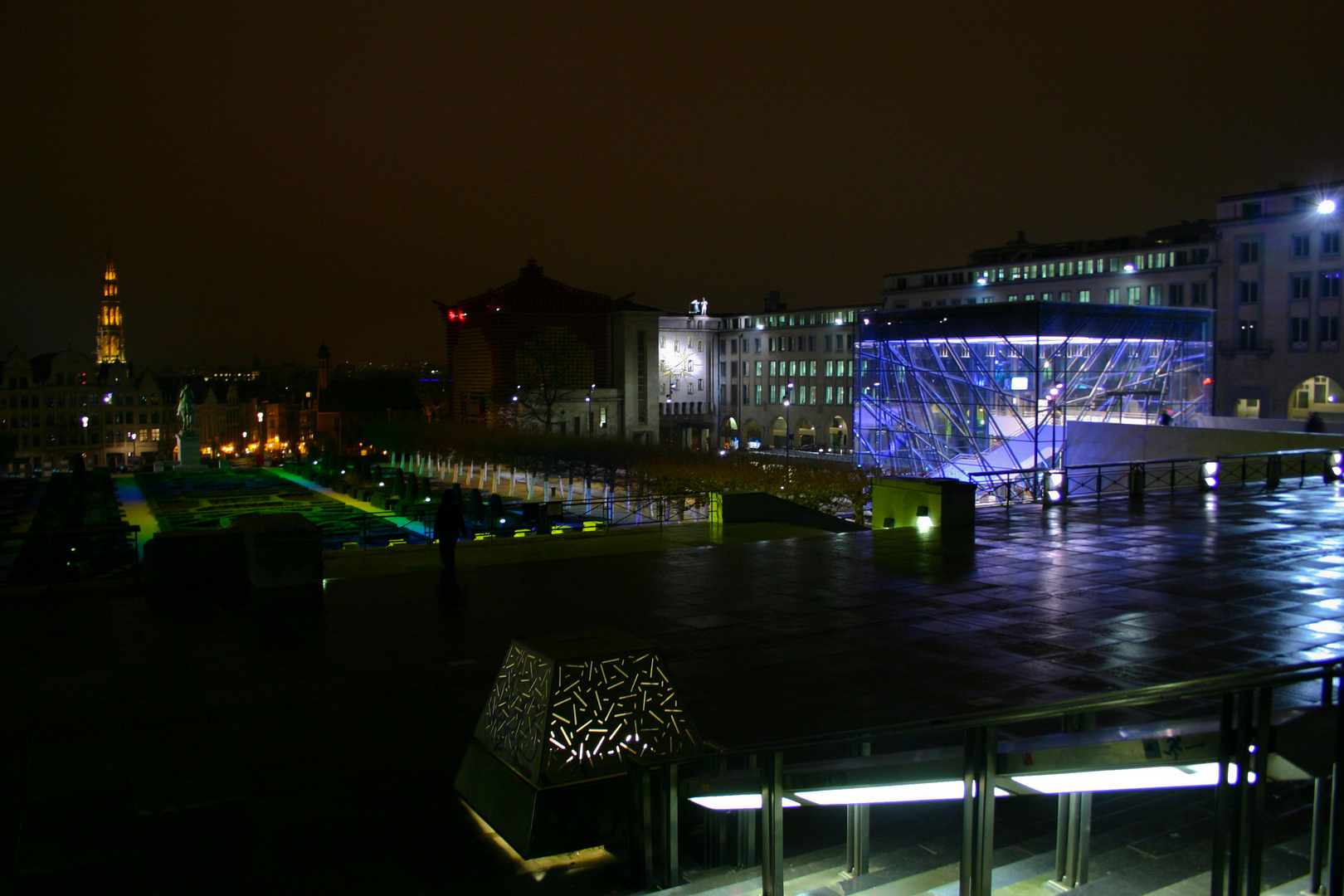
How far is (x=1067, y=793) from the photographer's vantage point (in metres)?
3.80

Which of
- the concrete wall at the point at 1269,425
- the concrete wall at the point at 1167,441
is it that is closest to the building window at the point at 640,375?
the concrete wall at the point at 1167,441

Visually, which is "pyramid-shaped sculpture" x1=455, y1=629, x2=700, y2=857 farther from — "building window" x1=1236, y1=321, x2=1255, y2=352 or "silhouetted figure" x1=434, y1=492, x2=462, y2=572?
"building window" x1=1236, y1=321, x2=1255, y2=352

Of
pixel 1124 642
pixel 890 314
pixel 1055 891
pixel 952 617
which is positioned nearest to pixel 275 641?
pixel 952 617

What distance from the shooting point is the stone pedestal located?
62.3m

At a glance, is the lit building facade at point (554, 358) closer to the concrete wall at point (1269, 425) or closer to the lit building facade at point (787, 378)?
the lit building facade at point (787, 378)

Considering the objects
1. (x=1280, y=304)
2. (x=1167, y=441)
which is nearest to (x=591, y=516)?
(x=1167, y=441)

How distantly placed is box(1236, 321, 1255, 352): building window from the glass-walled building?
7182 mm

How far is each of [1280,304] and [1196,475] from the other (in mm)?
28895

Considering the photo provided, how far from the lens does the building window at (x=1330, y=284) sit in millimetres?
45812

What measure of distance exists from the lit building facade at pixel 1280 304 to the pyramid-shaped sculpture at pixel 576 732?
49.0m

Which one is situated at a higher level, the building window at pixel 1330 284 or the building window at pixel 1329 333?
the building window at pixel 1330 284

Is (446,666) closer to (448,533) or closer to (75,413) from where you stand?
(448,533)

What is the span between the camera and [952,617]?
9.73m

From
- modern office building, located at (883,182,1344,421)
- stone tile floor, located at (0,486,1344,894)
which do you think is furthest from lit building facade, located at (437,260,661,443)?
stone tile floor, located at (0,486,1344,894)
